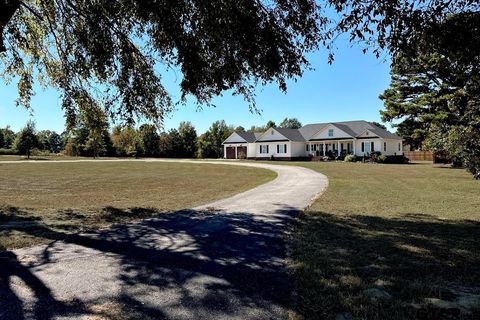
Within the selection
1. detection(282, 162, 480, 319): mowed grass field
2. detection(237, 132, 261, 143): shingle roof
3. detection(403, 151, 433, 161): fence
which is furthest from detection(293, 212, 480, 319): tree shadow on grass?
detection(237, 132, 261, 143): shingle roof

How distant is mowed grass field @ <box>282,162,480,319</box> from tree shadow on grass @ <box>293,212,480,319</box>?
0.01m

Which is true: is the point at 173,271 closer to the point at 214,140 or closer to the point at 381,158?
the point at 381,158

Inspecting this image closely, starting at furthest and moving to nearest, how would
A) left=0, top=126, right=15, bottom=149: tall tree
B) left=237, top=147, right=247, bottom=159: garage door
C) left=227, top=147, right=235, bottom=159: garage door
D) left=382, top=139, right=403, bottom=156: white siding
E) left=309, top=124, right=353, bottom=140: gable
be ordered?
1. left=0, top=126, right=15, bottom=149: tall tree
2. left=227, top=147, right=235, bottom=159: garage door
3. left=237, top=147, right=247, bottom=159: garage door
4. left=309, top=124, right=353, bottom=140: gable
5. left=382, top=139, right=403, bottom=156: white siding

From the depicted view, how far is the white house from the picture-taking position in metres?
48.1

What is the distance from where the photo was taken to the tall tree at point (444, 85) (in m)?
6.52

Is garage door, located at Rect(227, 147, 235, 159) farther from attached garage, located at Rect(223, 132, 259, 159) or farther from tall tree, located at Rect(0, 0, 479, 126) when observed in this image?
tall tree, located at Rect(0, 0, 479, 126)

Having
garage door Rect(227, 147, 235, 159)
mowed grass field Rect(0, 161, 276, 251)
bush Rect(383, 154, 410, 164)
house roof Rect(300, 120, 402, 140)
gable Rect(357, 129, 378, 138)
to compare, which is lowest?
mowed grass field Rect(0, 161, 276, 251)

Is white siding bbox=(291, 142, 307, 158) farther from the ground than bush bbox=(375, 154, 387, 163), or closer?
farther from the ground

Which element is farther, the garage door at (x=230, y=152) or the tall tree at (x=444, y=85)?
the garage door at (x=230, y=152)

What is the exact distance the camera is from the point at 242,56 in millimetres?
8109

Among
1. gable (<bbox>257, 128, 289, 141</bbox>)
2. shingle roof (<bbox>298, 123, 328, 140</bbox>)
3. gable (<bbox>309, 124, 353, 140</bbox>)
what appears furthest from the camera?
shingle roof (<bbox>298, 123, 328, 140</bbox>)

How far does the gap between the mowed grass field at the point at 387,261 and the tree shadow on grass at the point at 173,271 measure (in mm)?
461

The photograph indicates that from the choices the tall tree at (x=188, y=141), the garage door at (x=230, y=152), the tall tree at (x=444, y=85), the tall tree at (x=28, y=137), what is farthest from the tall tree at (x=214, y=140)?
the tall tree at (x=444, y=85)

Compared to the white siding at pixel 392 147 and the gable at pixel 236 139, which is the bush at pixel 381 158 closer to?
the white siding at pixel 392 147
